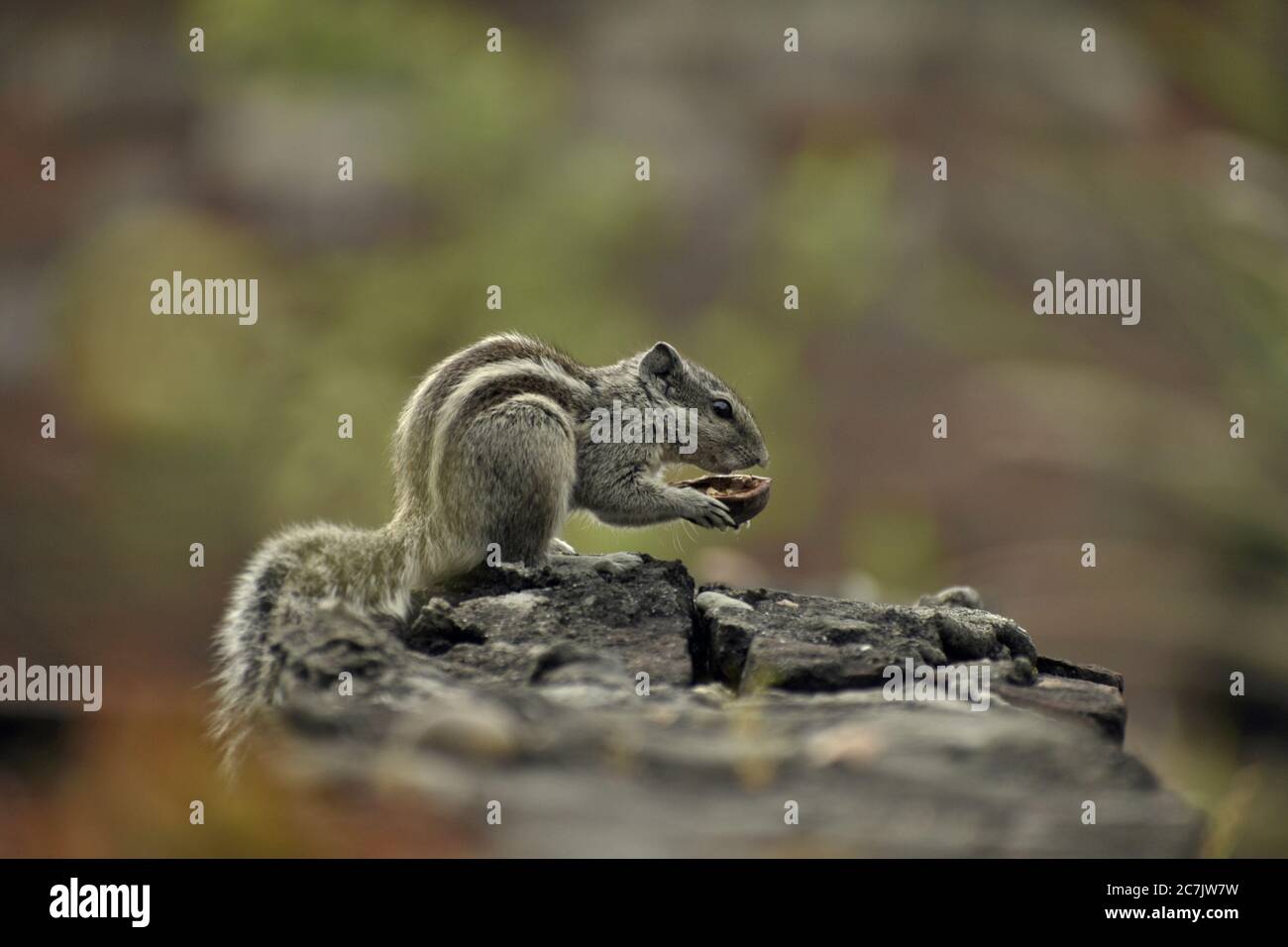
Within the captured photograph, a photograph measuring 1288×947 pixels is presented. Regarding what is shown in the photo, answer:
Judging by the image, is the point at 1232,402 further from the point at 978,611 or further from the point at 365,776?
the point at 365,776

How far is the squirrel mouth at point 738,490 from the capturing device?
5.46 meters

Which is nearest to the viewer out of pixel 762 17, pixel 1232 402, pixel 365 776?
pixel 365 776

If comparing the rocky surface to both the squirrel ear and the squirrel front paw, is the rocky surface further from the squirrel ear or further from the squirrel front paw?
the squirrel ear

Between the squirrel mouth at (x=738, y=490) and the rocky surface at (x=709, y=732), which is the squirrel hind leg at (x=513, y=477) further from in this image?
the squirrel mouth at (x=738, y=490)

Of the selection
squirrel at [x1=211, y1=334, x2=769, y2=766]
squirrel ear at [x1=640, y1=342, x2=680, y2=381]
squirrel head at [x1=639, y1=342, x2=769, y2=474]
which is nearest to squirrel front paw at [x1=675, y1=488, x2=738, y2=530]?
squirrel at [x1=211, y1=334, x2=769, y2=766]

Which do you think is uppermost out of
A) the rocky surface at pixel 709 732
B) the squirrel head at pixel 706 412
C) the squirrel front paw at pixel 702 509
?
the squirrel head at pixel 706 412

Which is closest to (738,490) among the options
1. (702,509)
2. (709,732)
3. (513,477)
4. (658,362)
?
(702,509)

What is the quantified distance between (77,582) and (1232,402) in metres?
8.83

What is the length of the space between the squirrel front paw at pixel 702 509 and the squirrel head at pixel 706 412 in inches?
19.5

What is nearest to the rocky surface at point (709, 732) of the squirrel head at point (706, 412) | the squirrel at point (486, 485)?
the squirrel at point (486, 485)

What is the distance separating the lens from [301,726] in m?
3.53

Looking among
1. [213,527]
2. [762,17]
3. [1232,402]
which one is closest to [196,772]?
[213,527]

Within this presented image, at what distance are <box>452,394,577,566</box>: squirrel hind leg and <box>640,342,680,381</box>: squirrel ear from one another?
2.66ft

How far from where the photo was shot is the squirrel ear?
5.73 metres
